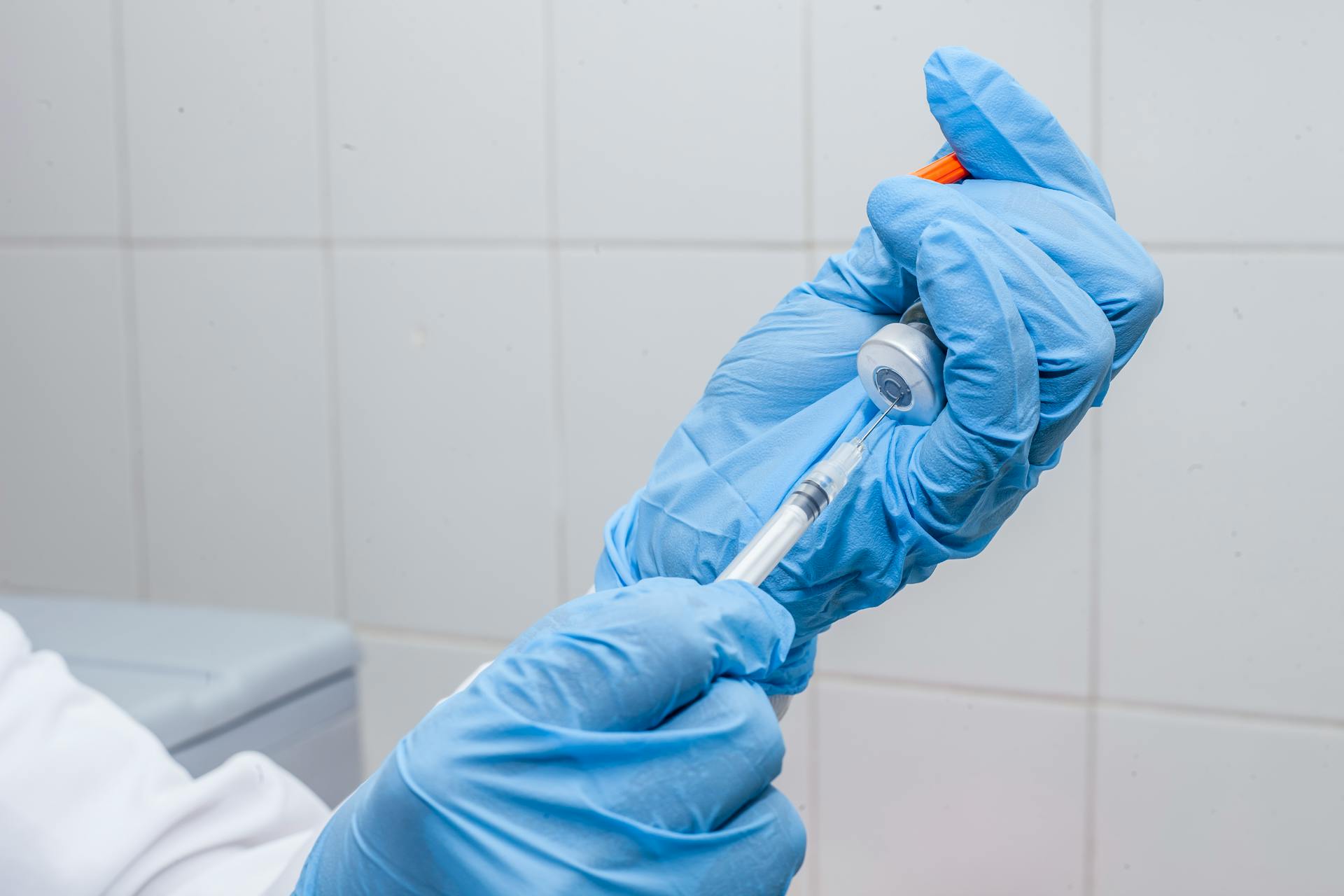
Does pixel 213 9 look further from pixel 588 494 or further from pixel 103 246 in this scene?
pixel 588 494

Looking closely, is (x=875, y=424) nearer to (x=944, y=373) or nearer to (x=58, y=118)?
(x=944, y=373)

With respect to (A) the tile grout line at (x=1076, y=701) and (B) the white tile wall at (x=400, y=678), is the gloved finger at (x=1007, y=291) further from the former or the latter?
(B) the white tile wall at (x=400, y=678)

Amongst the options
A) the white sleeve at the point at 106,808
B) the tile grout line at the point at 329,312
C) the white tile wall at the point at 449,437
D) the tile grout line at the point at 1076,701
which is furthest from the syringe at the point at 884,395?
the tile grout line at the point at 329,312

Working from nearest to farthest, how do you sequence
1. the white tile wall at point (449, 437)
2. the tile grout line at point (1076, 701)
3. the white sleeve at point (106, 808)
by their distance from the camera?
the white sleeve at point (106, 808), the tile grout line at point (1076, 701), the white tile wall at point (449, 437)

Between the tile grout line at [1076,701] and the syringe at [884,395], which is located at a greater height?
the syringe at [884,395]

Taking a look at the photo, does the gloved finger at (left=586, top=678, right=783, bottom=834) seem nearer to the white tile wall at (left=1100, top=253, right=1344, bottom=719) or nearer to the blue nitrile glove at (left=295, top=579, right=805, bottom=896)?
the blue nitrile glove at (left=295, top=579, right=805, bottom=896)

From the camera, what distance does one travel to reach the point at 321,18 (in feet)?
5.18

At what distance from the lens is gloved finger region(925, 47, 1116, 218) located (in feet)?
2.58

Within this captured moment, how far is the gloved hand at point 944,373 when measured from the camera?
2.39ft

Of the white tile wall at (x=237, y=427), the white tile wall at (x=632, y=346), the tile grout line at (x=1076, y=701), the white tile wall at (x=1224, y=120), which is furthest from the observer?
the white tile wall at (x=237, y=427)

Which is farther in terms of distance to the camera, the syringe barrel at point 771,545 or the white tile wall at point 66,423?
the white tile wall at point 66,423

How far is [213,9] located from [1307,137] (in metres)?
1.38

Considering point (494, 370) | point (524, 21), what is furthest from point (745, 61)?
point (494, 370)

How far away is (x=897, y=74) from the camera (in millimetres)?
1318
